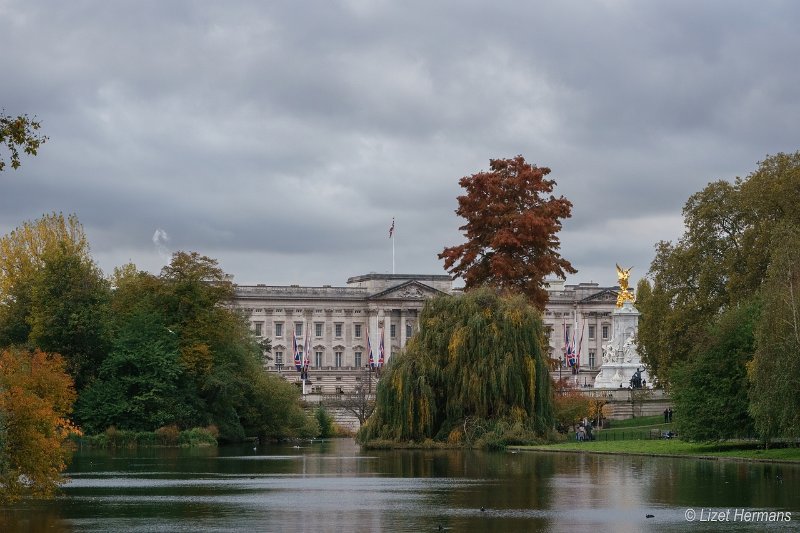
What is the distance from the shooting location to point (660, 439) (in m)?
60.0

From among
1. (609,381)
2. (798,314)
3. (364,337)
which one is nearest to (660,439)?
(798,314)

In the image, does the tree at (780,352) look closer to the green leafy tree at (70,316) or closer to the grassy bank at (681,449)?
the grassy bank at (681,449)

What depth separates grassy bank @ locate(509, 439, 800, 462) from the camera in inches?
1742

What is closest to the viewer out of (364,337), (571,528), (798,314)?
(571,528)

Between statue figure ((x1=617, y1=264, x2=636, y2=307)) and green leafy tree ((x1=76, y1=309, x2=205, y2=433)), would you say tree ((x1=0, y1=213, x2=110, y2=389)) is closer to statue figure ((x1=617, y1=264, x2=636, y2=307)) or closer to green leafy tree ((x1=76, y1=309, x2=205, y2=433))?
green leafy tree ((x1=76, y1=309, x2=205, y2=433))

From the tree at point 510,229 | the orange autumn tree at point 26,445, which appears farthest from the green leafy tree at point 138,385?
the orange autumn tree at point 26,445

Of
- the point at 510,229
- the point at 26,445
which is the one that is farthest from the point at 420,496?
the point at 510,229

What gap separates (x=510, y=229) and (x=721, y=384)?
17.2m

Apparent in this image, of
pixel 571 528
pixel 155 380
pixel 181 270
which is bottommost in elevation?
pixel 571 528

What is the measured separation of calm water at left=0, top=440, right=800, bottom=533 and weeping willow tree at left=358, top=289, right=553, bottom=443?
20.6 ft

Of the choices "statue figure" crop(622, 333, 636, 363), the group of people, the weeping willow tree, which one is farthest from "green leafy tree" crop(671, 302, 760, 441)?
"statue figure" crop(622, 333, 636, 363)

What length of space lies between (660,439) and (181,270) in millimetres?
26103

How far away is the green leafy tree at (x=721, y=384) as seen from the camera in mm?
47156

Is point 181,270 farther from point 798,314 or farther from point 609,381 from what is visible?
point 798,314
